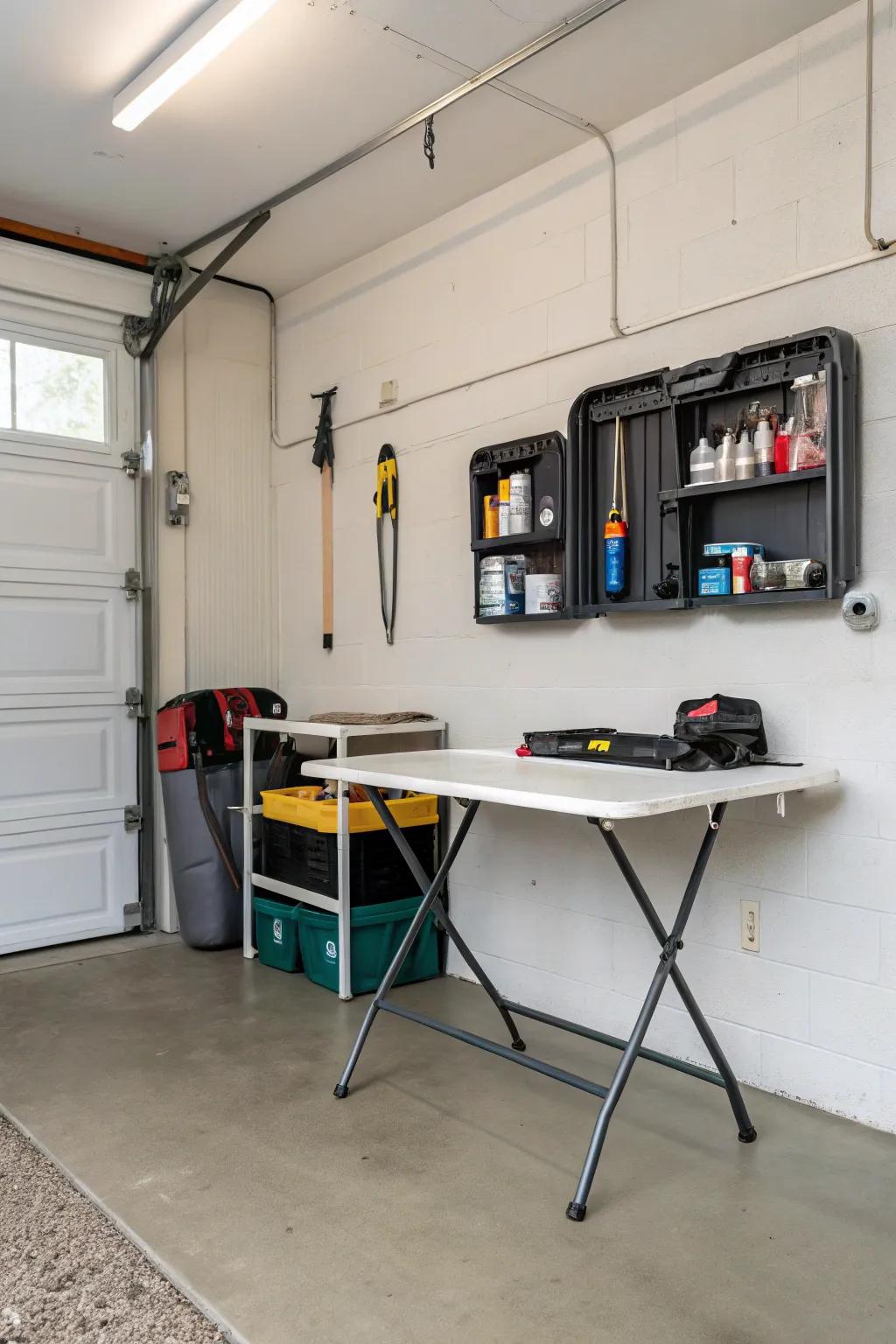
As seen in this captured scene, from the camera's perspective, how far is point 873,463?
2.60 metres

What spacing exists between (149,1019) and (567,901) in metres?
1.46

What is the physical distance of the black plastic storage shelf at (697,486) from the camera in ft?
8.46

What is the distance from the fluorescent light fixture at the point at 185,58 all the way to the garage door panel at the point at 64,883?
2717 millimetres

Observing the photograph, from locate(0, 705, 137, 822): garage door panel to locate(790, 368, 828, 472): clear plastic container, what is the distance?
3.03m

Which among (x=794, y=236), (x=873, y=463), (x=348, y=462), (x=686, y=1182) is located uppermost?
(x=794, y=236)

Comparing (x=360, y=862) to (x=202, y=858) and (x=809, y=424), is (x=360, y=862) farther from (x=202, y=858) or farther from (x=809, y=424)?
(x=809, y=424)

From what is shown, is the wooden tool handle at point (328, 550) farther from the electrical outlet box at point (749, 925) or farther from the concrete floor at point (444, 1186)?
the electrical outlet box at point (749, 925)

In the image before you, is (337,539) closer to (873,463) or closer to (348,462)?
(348,462)

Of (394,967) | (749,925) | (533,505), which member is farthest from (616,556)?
(394,967)

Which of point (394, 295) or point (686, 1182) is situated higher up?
point (394, 295)

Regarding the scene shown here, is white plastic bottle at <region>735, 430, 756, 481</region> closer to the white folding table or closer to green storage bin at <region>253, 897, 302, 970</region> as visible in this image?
the white folding table

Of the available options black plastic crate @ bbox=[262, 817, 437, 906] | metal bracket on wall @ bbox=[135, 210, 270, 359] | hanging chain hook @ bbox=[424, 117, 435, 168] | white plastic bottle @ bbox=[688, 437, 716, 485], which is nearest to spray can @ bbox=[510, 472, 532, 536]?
white plastic bottle @ bbox=[688, 437, 716, 485]

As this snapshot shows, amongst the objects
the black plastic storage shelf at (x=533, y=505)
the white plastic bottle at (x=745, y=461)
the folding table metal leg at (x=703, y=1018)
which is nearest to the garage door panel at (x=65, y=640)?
the black plastic storage shelf at (x=533, y=505)

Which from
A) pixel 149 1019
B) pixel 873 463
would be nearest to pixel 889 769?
pixel 873 463
